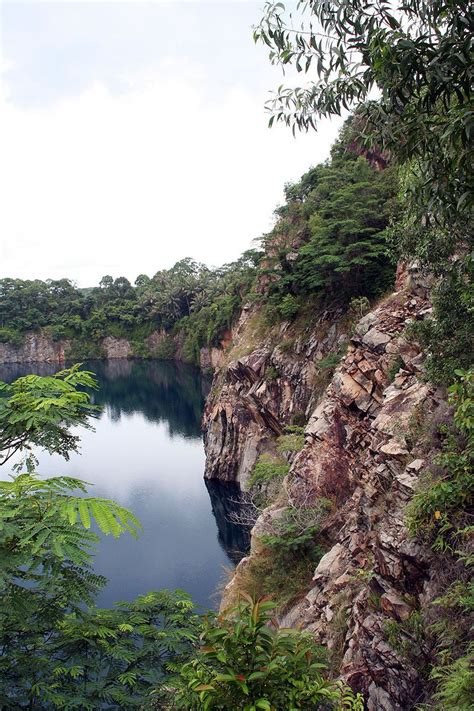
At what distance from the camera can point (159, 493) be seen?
27938 mm

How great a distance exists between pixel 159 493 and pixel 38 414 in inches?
944

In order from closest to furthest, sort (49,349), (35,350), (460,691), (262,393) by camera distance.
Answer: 1. (460,691)
2. (262,393)
3. (49,349)
4. (35,350)

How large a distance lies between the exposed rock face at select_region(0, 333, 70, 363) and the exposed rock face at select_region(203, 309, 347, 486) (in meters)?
58.1

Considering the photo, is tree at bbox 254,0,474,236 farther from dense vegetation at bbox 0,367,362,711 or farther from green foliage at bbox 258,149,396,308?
green foliage at bbox 258,149,396,308

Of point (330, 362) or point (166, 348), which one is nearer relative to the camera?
point (330, 362)

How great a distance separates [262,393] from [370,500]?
16241 millimetres

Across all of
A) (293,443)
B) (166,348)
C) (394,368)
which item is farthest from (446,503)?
(166,348)

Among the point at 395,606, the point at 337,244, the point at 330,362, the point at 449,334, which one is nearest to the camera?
the point at 395,606

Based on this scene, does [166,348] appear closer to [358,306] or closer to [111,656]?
[358,306]

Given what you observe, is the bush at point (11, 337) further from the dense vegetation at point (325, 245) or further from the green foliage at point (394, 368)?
the green foliage at point (394, 368)

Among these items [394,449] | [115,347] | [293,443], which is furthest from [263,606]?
[115,347]

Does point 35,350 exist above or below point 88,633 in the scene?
above

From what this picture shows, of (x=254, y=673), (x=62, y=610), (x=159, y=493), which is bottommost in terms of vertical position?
(x=159, y=493)

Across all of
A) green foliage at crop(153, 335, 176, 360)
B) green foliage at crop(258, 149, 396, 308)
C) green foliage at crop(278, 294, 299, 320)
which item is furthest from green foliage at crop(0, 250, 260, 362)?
green foliage at crop(278, 294, 299, 320)
